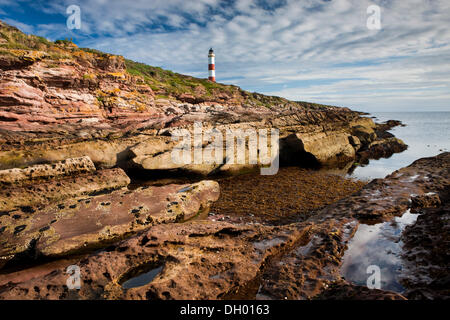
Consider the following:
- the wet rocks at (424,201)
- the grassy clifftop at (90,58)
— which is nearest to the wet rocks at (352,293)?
the wet rocks at (424,201)

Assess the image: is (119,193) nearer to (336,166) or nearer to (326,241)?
(326,241)

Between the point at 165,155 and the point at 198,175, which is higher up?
the point at 165,155

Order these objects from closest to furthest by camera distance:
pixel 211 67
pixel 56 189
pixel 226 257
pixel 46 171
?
pixel 226 257, pixel 56 189, pixel 46 171, pixel 211 67

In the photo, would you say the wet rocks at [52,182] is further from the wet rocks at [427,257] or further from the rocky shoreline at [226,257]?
the wet rocks at [427,257]

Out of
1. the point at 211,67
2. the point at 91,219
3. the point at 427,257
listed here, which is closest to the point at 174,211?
the point at 91,219

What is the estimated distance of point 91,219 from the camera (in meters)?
6.17

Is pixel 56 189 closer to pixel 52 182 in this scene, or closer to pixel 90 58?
pixel 52 182

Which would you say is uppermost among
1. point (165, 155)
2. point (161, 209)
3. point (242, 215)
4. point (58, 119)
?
point (58, 119)

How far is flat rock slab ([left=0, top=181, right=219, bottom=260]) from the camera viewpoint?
5.27m

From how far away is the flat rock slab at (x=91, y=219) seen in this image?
527cm

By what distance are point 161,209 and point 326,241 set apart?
4688 millimetres
